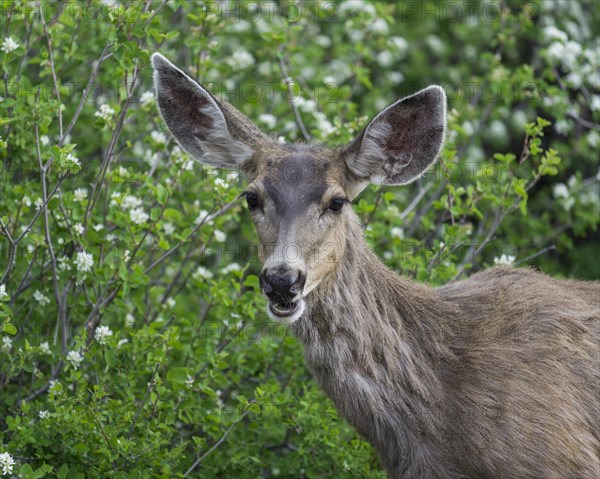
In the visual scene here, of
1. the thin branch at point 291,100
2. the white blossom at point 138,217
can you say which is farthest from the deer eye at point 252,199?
the thin branch at point 291,100

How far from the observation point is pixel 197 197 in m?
7.80

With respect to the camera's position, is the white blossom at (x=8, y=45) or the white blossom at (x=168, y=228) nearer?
the white blossom at (x=8, y=45)

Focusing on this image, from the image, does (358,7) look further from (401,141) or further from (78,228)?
(78,228)

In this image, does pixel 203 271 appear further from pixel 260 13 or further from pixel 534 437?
pixel 260 13

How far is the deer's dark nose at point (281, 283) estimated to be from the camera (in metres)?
5.41

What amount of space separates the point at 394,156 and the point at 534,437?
1.83m

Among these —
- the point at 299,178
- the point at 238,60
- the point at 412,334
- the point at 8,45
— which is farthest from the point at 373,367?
the point at 238,60

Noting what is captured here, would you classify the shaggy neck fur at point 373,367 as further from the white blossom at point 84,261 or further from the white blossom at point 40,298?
the white blossom at point 40,298

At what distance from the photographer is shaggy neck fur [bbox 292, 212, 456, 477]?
18.9 ft

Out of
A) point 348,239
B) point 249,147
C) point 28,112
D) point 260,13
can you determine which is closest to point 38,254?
point 28,112

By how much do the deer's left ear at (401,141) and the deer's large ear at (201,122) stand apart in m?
0.68

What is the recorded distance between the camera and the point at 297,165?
5969 mm

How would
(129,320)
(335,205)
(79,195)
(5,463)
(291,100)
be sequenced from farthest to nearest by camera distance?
(291,100), (129,320), (79,195), (335,205), (5,463)

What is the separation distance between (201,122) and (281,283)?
5.13ft
